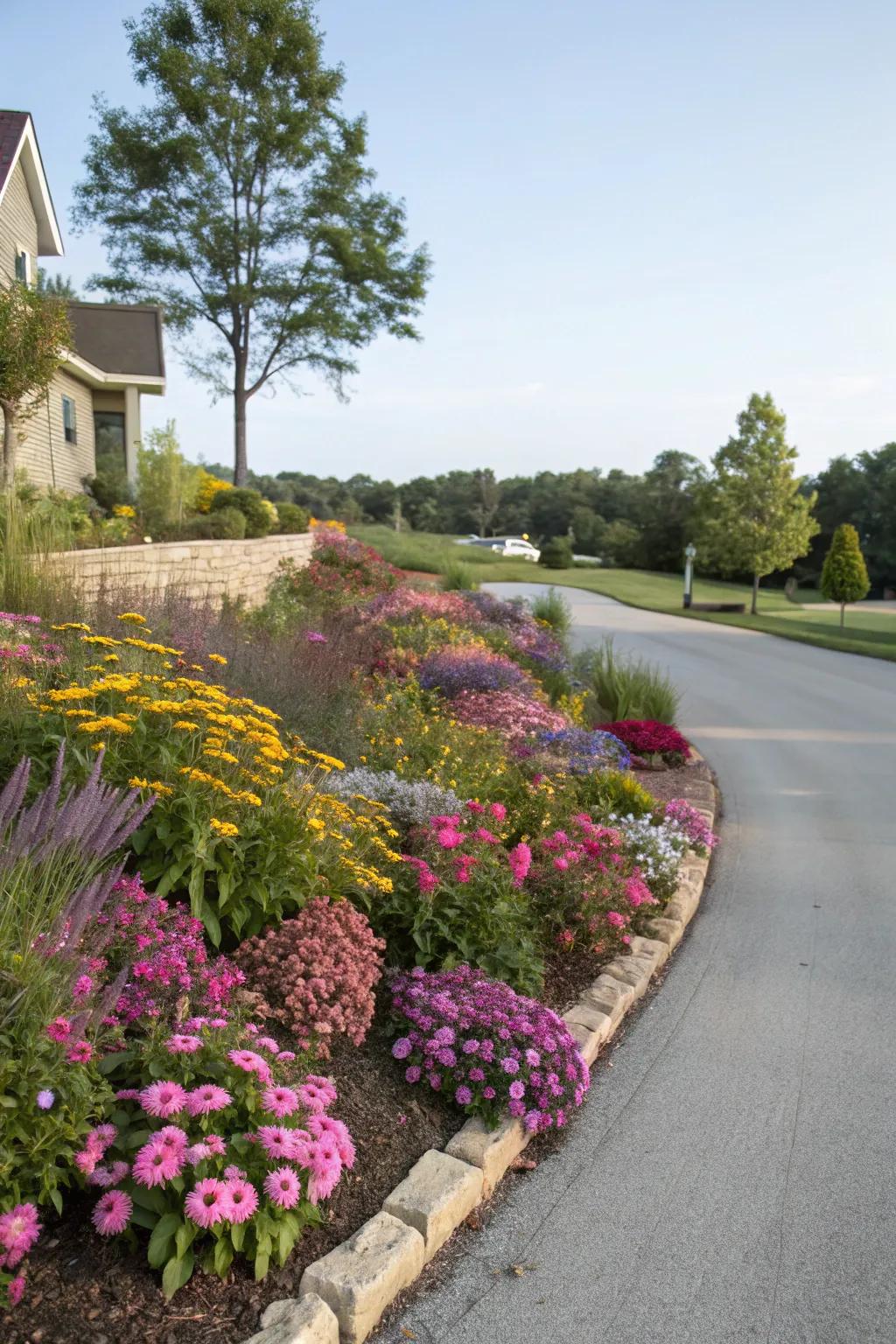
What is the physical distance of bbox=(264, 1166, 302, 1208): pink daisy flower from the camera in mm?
2115

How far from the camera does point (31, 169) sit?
17.8 meters

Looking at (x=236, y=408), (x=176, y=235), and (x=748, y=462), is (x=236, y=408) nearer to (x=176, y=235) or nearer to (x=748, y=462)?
(x=176, y=235)

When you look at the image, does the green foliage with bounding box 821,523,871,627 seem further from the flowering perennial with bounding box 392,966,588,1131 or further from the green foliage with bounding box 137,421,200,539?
the flowering perennial with bounding box 392,966,588,1131

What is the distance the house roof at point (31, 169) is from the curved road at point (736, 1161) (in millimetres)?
17661

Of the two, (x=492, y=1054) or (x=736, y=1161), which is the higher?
(x=492, y=1054)

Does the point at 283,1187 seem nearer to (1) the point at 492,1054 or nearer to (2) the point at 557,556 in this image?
(1) the point at 492,1054

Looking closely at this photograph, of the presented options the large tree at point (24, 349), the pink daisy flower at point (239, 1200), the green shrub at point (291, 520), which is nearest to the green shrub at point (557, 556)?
the green shrub at point (291, 520)

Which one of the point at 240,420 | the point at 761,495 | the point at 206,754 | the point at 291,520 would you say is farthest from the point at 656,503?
the point at 206,754

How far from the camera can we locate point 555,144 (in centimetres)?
980

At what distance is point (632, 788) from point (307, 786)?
317cm

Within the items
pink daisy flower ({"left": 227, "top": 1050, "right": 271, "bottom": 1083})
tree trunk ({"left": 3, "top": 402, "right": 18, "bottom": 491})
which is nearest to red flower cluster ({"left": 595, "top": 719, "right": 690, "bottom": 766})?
pink daisy flower ({"left": 227, "top": 1050, "right": 271, "bottom": 1083})

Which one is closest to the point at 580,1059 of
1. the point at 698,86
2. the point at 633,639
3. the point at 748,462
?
the point at 698,86

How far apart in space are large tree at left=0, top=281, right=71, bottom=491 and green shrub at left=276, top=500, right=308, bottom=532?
7.04 meters

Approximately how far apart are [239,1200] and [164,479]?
1331 cm
